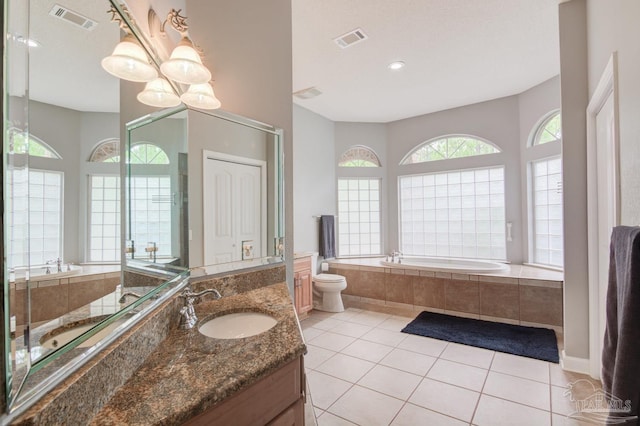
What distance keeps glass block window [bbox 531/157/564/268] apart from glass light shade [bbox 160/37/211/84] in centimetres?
416

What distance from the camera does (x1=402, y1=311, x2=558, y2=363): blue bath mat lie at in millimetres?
2789

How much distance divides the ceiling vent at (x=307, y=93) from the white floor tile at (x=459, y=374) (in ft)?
11.3

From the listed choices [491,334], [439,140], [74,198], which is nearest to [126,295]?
[74,198]

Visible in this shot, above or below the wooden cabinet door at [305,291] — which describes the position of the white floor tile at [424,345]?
below

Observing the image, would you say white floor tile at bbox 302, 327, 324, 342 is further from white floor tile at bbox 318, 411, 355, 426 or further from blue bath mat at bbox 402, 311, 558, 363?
white floor tile at bbox 318, 411, 355, 426

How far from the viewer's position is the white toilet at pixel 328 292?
3984 millimetres

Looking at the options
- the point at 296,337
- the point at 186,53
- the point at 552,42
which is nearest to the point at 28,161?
the point at 296,337

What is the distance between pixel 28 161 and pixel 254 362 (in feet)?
2.49

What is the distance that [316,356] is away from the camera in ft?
9.08

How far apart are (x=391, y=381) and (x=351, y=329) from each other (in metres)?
1.13

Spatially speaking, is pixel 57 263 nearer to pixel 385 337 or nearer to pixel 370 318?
pixel 385 337

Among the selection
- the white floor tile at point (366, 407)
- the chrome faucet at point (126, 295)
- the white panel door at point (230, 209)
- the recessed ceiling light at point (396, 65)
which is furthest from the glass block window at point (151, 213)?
the recessed ceiling light at point (396, 65)

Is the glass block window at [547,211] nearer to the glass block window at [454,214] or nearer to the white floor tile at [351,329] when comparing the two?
the glass block window at [454,214]

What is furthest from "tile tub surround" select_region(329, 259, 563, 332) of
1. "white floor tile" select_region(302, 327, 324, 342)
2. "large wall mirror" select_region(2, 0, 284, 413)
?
"large wall mirror" select_region(2, 0, 284, 413)
